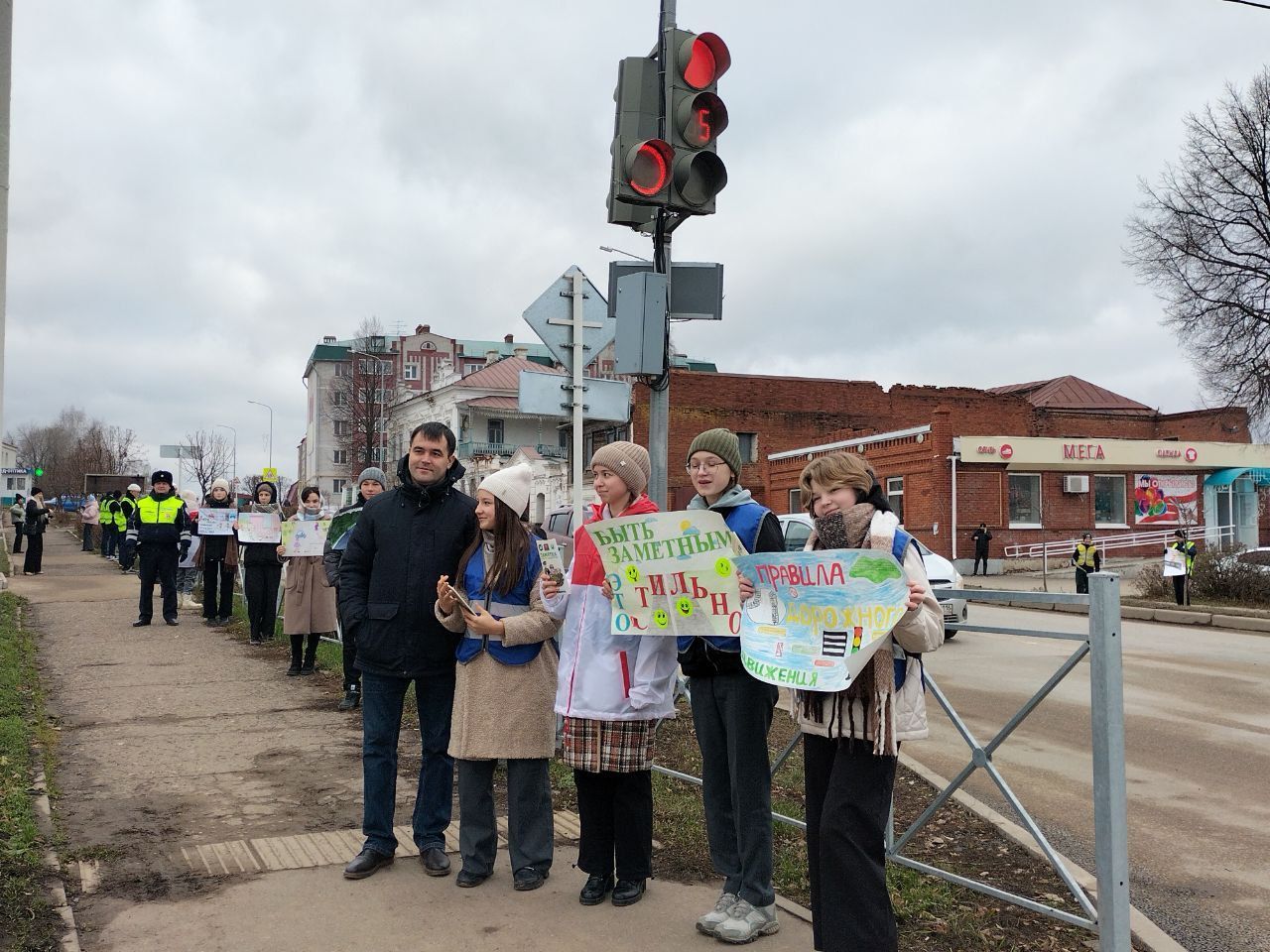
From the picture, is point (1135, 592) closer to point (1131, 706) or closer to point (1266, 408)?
point (1266, 408)

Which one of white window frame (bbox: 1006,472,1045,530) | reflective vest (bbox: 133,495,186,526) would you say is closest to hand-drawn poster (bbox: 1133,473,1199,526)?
white window frame (bbox: 1006,472,1045,530)

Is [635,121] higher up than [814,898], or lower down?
higher up

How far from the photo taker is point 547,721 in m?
4.61

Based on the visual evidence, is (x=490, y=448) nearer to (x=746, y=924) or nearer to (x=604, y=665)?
(x=604, y=665)

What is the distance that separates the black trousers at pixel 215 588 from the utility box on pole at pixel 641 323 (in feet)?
33.0

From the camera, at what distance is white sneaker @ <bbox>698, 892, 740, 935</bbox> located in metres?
4.02

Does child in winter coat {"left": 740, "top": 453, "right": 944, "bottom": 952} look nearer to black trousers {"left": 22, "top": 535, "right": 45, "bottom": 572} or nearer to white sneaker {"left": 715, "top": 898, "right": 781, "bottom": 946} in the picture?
white sneaker {"left": 715, "top": 898, "right": 781, "bottom": 946}

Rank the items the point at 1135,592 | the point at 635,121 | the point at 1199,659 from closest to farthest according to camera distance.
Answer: the point at 635,121, the point at 1199,659, the point at 1135,592

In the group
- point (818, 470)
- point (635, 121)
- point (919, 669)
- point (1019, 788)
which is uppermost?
point (635, 121)

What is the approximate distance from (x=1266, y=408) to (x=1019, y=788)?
101 feet

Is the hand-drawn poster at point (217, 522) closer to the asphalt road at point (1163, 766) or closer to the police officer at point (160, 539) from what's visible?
the police officer at point (160, 539)

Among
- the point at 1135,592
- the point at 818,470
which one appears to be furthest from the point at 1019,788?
the point at 1135,592

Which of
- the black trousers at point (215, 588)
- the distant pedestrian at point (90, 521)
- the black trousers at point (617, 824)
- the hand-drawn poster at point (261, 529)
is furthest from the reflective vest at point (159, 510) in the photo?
the distant pedestrian at point (90, 521)

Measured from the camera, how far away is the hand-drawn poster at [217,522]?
13430 mm
